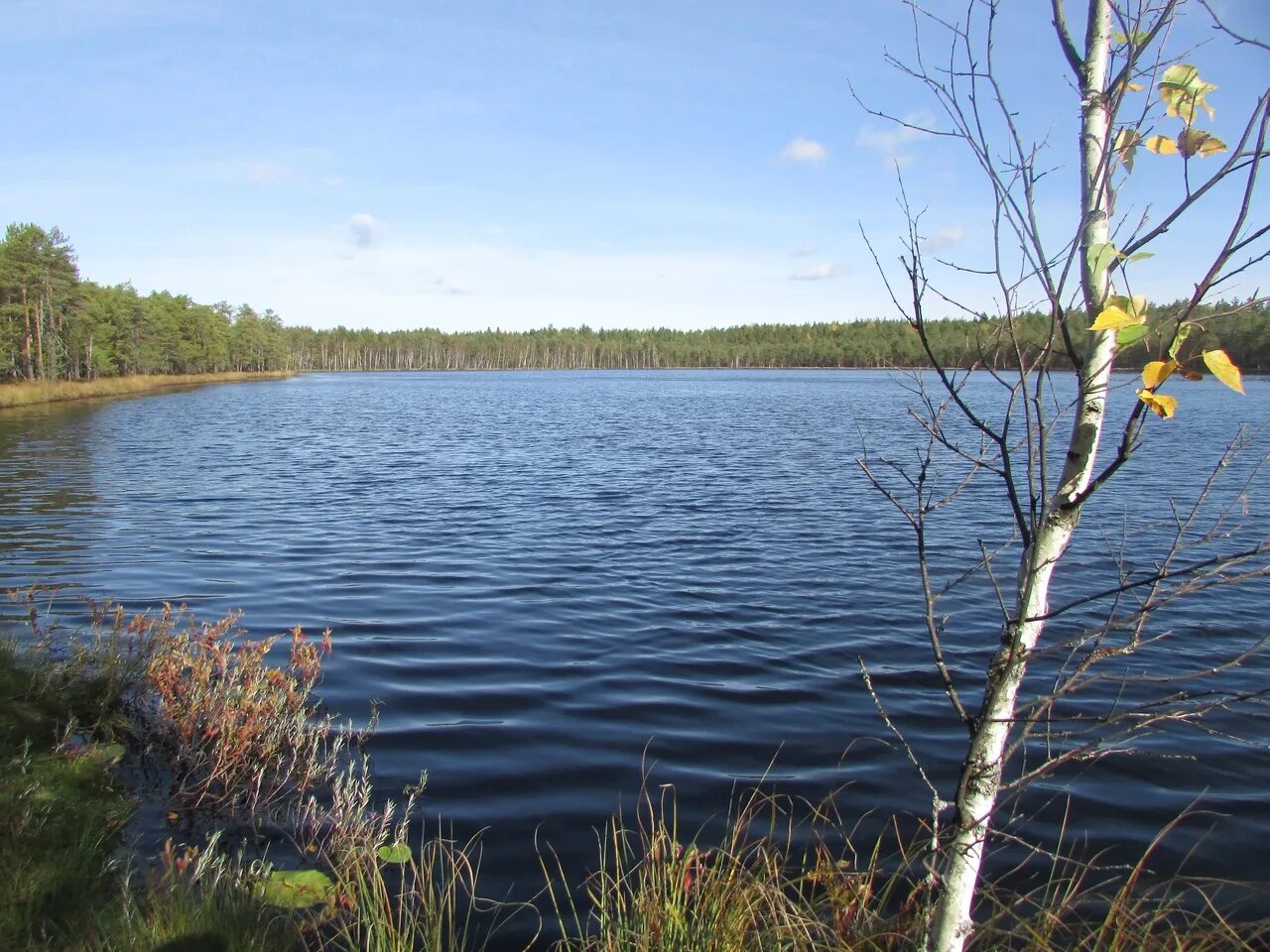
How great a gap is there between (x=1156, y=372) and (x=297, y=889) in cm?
471

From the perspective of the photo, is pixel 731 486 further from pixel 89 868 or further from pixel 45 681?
pixel 89 868

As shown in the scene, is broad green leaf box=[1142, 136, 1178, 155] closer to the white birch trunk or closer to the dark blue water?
the white birch trunk

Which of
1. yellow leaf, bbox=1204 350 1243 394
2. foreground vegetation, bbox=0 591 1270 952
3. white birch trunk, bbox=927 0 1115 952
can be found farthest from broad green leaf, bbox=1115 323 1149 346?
foreground vegetation, bbox=0 591 1270 952

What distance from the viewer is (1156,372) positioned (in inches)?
81.1

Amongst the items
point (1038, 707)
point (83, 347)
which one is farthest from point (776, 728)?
point (83, 347)

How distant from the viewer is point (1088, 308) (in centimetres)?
252

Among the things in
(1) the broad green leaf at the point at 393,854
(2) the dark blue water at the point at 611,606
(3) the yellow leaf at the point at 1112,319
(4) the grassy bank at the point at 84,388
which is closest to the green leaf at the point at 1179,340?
(3) the yellow leaf at the point at 1112,319

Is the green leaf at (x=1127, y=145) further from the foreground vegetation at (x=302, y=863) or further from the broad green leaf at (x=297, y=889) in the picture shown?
the broad green leaf at (x=297, y=889)

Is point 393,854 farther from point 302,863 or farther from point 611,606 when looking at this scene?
point 611,606

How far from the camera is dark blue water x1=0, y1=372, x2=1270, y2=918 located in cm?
664

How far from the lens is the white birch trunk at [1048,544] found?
8.42 feet

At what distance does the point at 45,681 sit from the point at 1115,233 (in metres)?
Answer: 7.55

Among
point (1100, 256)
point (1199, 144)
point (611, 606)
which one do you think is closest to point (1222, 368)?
point (1100, 256)

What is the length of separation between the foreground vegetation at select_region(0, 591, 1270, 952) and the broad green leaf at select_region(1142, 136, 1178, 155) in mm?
2667
